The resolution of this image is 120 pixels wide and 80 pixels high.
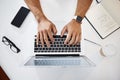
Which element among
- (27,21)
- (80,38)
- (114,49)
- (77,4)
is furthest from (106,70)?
(27,21)

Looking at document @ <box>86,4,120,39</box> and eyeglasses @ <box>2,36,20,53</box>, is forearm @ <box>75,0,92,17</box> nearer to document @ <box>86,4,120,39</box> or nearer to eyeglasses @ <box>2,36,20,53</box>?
document @ <box>86,4,120,39</box>

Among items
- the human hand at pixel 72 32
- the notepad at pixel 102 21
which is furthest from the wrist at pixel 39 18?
the notepad at pixel 102 21

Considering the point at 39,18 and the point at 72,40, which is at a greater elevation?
the point at 39,18

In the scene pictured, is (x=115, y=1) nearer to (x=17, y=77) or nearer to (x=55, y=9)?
(x=55, y=9)

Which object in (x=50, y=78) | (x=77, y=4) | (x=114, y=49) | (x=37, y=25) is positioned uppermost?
(x=77, y=4)

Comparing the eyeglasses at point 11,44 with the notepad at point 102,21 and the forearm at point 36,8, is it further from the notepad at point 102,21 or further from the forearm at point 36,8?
the notepad at point 102,21

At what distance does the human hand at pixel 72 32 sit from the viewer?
1079mm

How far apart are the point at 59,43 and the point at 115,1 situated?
43 centimetres

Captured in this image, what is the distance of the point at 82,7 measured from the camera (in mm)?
1228

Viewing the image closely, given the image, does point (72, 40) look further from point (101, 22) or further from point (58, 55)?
point (101, 22)

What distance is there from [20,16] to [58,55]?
0.33 meters

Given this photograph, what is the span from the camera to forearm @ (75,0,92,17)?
1.21 metres

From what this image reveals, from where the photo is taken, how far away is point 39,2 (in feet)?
4.08

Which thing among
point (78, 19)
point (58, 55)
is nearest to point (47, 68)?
point (58, 55)
